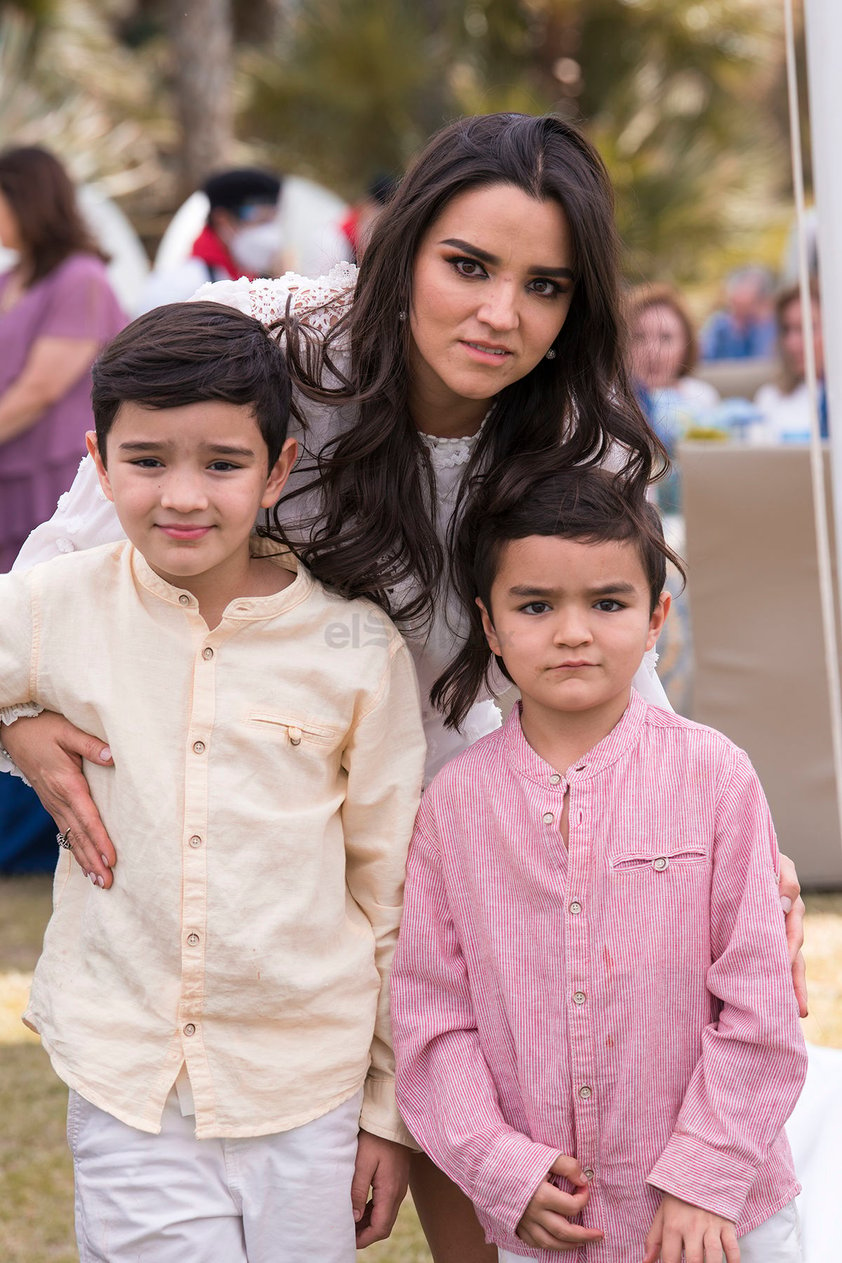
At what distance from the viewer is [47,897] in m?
4.62

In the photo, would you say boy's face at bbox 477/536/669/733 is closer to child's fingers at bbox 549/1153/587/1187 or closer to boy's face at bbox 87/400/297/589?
boy's face at bbox 87/400/297/589

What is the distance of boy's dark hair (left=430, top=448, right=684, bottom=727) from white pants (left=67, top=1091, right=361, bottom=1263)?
68 centimetres

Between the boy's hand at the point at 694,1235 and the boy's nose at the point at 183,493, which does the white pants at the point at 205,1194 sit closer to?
the boy's hand at the point at 694,1235

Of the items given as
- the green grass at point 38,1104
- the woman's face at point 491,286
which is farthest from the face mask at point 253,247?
the woman's face at point 491,286

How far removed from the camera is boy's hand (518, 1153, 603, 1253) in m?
1.71

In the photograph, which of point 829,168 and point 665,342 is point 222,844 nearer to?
point 829,168

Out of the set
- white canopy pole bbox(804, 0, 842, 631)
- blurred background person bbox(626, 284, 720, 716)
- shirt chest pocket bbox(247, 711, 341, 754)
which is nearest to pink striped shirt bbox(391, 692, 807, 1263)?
shirt chest pocket bbox(247, 711, 341, 754)

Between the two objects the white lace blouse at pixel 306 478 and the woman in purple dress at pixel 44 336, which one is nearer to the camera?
the white lace blouse at pixel 306 478

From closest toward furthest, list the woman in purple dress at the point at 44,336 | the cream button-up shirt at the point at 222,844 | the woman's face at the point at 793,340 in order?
the cream button-up shirt at the point at 222,844 → the woman in purple dress at the point at 44,336 → the woman's face at the point at 793,340

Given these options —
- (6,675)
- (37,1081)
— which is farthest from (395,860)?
(37,1081)

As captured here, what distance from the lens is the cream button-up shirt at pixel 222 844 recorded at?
177cm

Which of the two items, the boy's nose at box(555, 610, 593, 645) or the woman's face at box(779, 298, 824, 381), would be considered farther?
the woman's face at box(779, 298, 824, 381)

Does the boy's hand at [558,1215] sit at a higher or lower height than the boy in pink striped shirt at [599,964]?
lower

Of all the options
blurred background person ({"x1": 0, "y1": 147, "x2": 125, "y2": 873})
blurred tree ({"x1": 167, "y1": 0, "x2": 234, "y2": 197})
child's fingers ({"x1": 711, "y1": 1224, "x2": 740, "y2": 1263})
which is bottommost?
child's fingers ({"x1": 711, "y1": 1224, "x2": 740, "y2": 1263})
